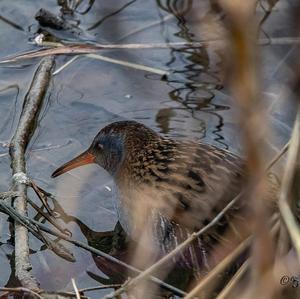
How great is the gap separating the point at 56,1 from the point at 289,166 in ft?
14.9

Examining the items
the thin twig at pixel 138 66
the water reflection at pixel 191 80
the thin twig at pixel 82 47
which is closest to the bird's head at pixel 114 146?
the water reflection at pixel 191 80

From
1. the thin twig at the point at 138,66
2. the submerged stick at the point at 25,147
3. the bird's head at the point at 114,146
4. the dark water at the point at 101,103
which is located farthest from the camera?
the thin twig at the point at 138,66

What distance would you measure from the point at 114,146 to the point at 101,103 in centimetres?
68

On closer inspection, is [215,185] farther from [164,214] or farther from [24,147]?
[24,147]

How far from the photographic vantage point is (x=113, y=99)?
497 cm

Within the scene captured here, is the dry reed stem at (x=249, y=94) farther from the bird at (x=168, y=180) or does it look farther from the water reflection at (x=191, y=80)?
the water reflection at (x=191, y=80)

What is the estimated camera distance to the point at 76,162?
14.2 feet

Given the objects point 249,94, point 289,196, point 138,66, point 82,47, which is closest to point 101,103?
point 138,66

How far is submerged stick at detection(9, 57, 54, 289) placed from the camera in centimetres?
333

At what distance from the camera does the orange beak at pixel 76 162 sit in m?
4.25

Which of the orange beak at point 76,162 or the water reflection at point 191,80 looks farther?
the water reflection at point 191,80

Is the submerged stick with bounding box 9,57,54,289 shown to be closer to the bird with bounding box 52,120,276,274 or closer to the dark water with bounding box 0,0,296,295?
the dark water with bounding box 0,0,296,295

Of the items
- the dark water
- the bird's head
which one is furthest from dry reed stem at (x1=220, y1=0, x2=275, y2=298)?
the bird's head

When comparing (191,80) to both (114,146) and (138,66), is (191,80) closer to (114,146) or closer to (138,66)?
(138,66)
